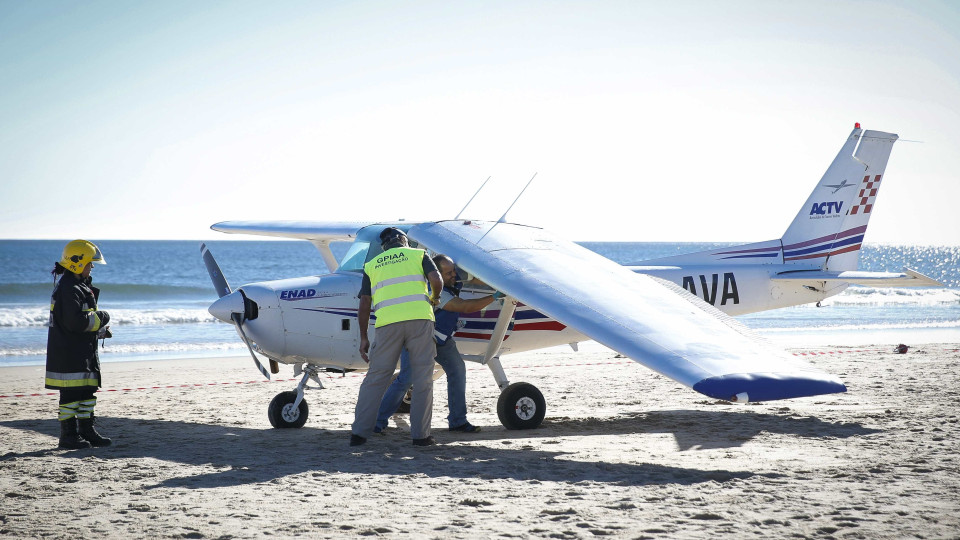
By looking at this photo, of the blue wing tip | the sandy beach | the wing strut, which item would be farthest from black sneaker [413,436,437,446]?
the blue wing tip

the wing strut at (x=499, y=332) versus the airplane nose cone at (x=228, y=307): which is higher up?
the airplane nose cone at (x=228, y=307)

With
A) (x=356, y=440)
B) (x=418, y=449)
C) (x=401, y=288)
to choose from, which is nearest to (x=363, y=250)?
(x=401, y=288)

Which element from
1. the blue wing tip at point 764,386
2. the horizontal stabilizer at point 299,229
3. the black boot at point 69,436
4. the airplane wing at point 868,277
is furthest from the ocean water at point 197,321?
the blue wing tip at point 764,386

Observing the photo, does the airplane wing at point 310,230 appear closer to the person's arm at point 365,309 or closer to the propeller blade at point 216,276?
the propeller blade at point 216,276

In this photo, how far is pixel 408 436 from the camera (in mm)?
8281

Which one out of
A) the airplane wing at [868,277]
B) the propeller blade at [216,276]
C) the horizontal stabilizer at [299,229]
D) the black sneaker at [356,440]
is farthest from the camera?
the horizontal stabilizer at [299,229]

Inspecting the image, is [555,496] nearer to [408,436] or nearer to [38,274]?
[408,436]

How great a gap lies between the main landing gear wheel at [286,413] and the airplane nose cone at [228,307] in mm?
1044

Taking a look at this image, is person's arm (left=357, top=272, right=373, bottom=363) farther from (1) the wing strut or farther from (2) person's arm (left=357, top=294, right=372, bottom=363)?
(1) the wing strut

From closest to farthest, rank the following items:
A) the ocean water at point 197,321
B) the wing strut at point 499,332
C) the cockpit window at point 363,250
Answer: the wing strut at point 499,332, the cockpit window at point 363,250, the ocean water at point 197,321

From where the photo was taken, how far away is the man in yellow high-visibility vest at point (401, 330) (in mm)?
7461

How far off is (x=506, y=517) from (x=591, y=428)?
383 cm

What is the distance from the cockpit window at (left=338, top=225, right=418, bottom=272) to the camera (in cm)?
899

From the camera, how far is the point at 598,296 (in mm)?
7098
